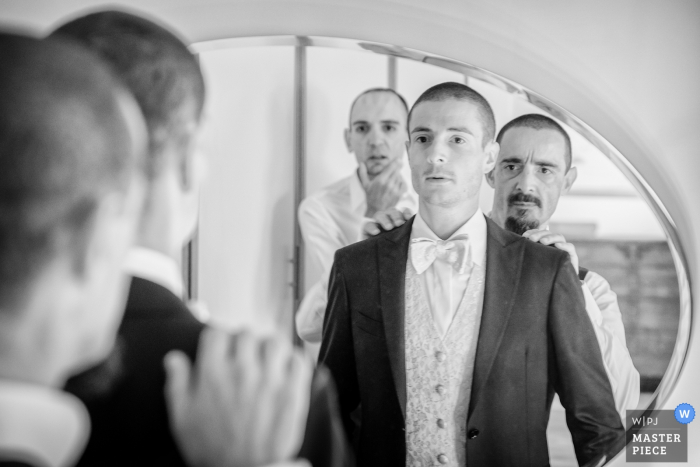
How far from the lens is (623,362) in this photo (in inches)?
73.1

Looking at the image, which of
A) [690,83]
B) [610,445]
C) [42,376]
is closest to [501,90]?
[690,83]

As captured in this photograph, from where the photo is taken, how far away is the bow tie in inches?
68.6

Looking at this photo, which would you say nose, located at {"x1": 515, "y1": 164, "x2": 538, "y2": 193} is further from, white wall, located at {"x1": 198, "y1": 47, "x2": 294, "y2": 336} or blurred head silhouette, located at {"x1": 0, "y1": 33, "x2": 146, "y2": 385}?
blurred head silhouette, located at {"x1": 0, "y1": 33, "x2": 146, "y2": 385}

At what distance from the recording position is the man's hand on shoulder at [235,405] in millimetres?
1226

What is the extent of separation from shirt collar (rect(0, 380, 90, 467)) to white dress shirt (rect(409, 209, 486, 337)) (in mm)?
875

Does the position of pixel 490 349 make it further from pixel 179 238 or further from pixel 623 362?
pixel 179 238

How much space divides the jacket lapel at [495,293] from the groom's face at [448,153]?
0.43 feet

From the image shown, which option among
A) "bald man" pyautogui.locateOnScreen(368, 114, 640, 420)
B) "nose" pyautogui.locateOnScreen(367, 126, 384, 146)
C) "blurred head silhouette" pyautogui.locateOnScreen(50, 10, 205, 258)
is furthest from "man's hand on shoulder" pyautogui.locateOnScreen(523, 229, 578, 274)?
"blurred head silhouette" pyautogui.locateOnScreen(50, 10, 205, 258)

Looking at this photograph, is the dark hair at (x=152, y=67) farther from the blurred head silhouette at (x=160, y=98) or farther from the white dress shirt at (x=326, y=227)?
the white dress shirt at (x=326, y=227)

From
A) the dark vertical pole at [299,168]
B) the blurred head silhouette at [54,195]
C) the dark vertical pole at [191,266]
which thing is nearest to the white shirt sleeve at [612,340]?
the dark vertical pole at [299,168]

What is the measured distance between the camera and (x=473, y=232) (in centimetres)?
178

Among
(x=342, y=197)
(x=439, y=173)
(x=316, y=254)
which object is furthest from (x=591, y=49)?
(x=316, y=254)

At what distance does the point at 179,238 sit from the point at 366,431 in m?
0.69

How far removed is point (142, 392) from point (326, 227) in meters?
0.70
